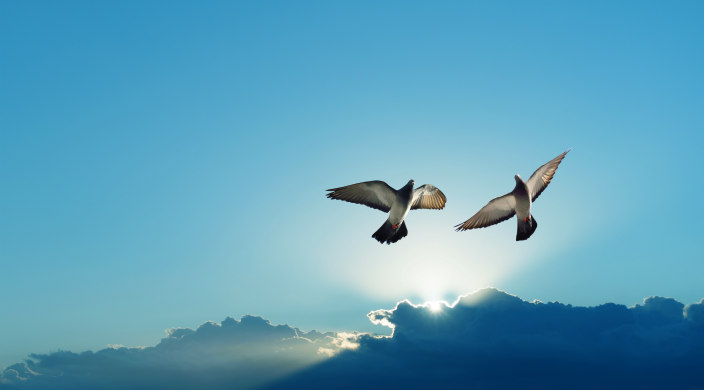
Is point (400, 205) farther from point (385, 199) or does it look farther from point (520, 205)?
point (520, 205)

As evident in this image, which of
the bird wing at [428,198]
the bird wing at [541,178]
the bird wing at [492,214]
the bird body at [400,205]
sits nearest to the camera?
the bird wing at [541,178]

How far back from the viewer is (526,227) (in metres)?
28.3

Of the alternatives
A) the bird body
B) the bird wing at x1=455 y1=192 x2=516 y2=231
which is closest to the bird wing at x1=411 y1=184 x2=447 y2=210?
the bird body

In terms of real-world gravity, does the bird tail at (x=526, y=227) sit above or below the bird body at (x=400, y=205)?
below

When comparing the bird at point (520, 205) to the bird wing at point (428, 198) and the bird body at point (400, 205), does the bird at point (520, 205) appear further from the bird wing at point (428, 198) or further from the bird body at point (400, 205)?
the bird body at point (400, 205)

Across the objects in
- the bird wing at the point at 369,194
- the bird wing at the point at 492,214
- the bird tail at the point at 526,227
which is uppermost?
the bird wing at the point at 369,194

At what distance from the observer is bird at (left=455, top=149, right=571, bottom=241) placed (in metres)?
28.1

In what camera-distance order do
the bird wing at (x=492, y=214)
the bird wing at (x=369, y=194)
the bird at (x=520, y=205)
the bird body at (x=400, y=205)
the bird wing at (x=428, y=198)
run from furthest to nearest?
the bird wing at (x=428, y=198)
the bird wing at (x=492, y=214)
the bird body at (x=400, y=205)
the bird wing at (x=369, y=194)
the bird at (x=520, y=205)

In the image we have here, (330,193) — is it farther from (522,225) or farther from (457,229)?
(522,225)

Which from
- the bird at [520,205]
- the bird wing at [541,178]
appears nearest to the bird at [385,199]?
the bird at [520,205]

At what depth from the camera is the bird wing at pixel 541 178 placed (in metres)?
27.6

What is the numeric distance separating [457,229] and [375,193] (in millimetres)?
5515

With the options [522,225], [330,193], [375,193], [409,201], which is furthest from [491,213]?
[330,193]

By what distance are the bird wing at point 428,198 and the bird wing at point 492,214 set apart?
106 inches
